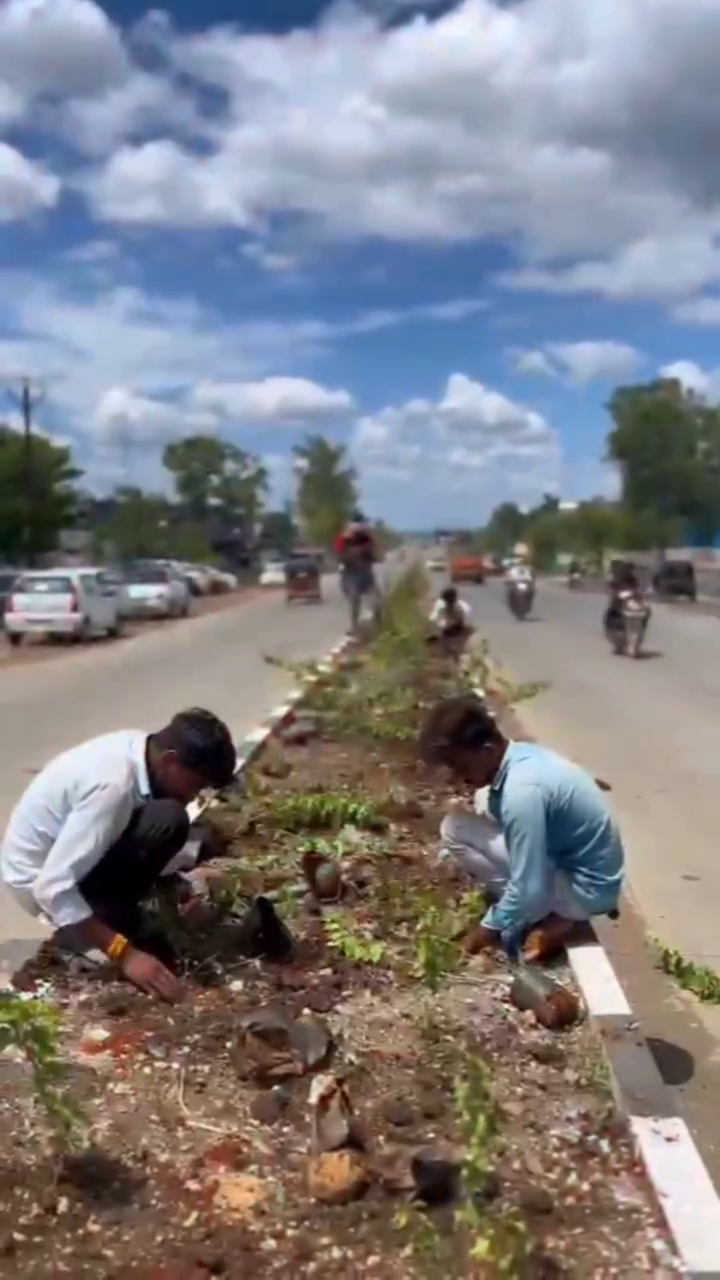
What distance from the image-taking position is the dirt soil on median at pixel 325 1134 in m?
3.02

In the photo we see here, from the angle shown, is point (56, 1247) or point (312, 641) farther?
point (312, 641)

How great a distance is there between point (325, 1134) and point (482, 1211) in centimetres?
53

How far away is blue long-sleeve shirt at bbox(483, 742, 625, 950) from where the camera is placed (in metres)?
4.78

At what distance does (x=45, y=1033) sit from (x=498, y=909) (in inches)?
87.5

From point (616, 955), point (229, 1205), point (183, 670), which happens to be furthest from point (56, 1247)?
point (183, 670)

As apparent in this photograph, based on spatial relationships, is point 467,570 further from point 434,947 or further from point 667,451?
point 434,947

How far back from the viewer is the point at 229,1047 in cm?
412

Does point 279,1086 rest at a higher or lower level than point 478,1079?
lower

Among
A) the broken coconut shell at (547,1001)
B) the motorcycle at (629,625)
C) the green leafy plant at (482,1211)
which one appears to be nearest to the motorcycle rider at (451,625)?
the motorcycle at (629,625)

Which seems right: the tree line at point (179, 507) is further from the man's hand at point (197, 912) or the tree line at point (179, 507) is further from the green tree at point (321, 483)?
the man's hand at point (197, 912)

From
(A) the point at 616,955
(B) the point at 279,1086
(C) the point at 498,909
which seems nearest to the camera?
(B) the point at 279,1086

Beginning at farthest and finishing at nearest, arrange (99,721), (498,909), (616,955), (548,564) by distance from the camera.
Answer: (548,564), (99,721), (616,955), (498,909)

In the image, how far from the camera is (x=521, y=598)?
3488 centimetres

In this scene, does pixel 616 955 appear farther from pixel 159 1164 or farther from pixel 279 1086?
pixel 159 1164
